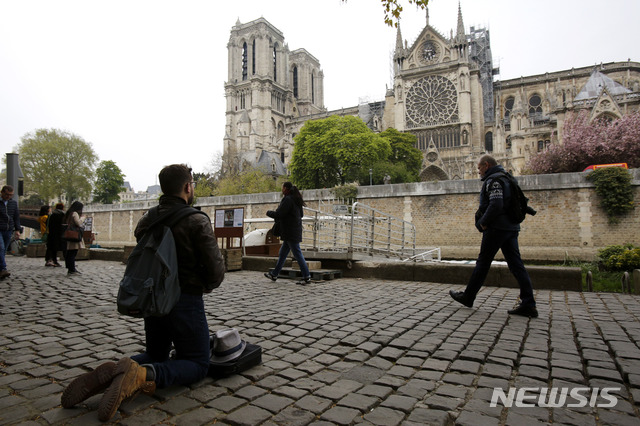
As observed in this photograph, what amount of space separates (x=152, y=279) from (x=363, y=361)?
1653mm

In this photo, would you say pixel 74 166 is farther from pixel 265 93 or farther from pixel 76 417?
pixel 76 417

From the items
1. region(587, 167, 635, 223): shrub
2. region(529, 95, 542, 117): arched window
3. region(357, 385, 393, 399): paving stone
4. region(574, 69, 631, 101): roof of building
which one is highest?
region(529, 95, 542, 117): arched window

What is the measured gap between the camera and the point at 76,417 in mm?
1989

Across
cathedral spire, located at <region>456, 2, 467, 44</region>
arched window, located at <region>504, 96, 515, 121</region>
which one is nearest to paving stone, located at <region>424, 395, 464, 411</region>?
cathedral spire, located at <region>456, 2, 467, 44</region>

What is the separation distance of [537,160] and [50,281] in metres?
29.1

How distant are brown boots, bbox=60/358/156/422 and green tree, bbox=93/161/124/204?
60369mm

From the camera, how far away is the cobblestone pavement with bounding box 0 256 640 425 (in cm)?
205

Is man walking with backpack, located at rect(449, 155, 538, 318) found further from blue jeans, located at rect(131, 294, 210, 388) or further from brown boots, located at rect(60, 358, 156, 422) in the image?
brown boots, located at rect(60, 358, 156, 422)

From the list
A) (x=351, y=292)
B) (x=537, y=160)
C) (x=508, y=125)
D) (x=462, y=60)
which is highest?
(x=462, y=60)

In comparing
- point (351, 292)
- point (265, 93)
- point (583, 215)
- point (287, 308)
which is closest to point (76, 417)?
point (287, 308)

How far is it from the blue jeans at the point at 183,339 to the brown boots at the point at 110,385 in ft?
0.90

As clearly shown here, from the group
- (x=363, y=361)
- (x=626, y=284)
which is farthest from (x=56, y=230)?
(x=626, y=284)

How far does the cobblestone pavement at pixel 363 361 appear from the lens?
6.74 feet

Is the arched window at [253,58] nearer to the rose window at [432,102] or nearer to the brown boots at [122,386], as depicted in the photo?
the rose window at [432,102]
